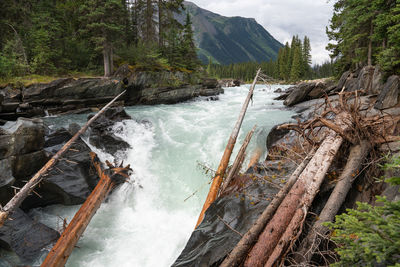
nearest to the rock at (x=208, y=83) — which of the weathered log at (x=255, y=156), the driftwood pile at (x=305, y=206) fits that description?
the weathered log at (x=255, y=156)

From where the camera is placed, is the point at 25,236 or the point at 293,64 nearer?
the point at 25,236

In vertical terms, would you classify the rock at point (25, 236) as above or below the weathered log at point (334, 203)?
below

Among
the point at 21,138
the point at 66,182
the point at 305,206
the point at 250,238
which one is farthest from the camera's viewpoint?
the point at 66,182

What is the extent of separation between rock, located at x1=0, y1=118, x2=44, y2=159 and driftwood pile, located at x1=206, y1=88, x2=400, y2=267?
319 inches

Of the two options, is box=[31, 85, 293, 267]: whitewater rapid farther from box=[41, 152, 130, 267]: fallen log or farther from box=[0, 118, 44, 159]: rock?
box=[0, 118, 44, 159]: rock

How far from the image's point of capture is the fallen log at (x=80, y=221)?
15.8 feet

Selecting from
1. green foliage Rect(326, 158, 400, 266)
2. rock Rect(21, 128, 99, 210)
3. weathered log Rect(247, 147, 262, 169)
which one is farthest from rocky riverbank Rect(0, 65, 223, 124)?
green foliage Rect(326, 158, 400, 266)

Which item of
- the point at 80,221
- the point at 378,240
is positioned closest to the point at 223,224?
the point at 378,240

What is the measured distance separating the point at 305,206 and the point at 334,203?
1.83ft

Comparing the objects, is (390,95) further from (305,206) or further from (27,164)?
(27,164)

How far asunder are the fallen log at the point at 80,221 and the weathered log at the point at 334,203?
541 centimetres

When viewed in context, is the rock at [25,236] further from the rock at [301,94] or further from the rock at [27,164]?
the rock at [301,94]

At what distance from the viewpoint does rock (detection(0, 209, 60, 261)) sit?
5.52 meters

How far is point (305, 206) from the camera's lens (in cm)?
347
